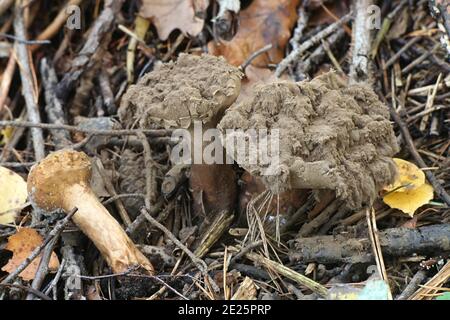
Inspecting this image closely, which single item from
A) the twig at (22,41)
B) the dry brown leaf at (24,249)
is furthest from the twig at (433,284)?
the twig at (22,41)

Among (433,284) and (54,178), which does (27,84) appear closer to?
(54,178)

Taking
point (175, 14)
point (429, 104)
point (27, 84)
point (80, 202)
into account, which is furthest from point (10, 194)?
point (429, 104)

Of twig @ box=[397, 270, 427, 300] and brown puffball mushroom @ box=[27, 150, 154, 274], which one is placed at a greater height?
brown puffball mushroom @ box=[27, 150, 154, 274]

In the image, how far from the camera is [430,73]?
2.94m

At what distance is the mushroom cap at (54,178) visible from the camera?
2239 millimetres

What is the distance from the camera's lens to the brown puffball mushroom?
2.19 m

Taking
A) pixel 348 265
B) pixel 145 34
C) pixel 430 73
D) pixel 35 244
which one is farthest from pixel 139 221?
pixel 430 73

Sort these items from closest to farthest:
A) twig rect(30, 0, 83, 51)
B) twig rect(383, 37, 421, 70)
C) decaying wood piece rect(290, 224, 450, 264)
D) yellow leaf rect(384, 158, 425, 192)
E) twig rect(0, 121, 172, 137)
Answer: decaying wood piece rect(290, 224, 450, 264), yellow leaf rect(384, 158, 425, 192), twig rect(0, 121, 172, 137), twig rect(383, 37, 421, 70), twig rect(30, 0, 83, 51)

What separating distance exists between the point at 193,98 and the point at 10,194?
1066 millimetres

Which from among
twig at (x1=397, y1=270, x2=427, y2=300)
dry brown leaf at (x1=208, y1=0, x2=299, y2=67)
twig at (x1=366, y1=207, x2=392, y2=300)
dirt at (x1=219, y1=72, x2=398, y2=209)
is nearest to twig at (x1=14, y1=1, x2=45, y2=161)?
dry brown leaf at (x1=208, y1=0, x2=299, y2=67)

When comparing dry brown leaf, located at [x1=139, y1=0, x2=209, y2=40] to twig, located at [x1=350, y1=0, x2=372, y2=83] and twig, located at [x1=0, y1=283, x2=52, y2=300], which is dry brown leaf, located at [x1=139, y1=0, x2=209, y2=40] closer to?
twig, located at [x1=350, y1=0, x2=372, y2=83]

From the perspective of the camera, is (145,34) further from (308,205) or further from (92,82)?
(308,205)

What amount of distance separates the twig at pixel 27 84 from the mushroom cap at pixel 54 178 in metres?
0.50

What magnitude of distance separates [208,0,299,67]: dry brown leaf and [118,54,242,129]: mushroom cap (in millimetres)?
797
